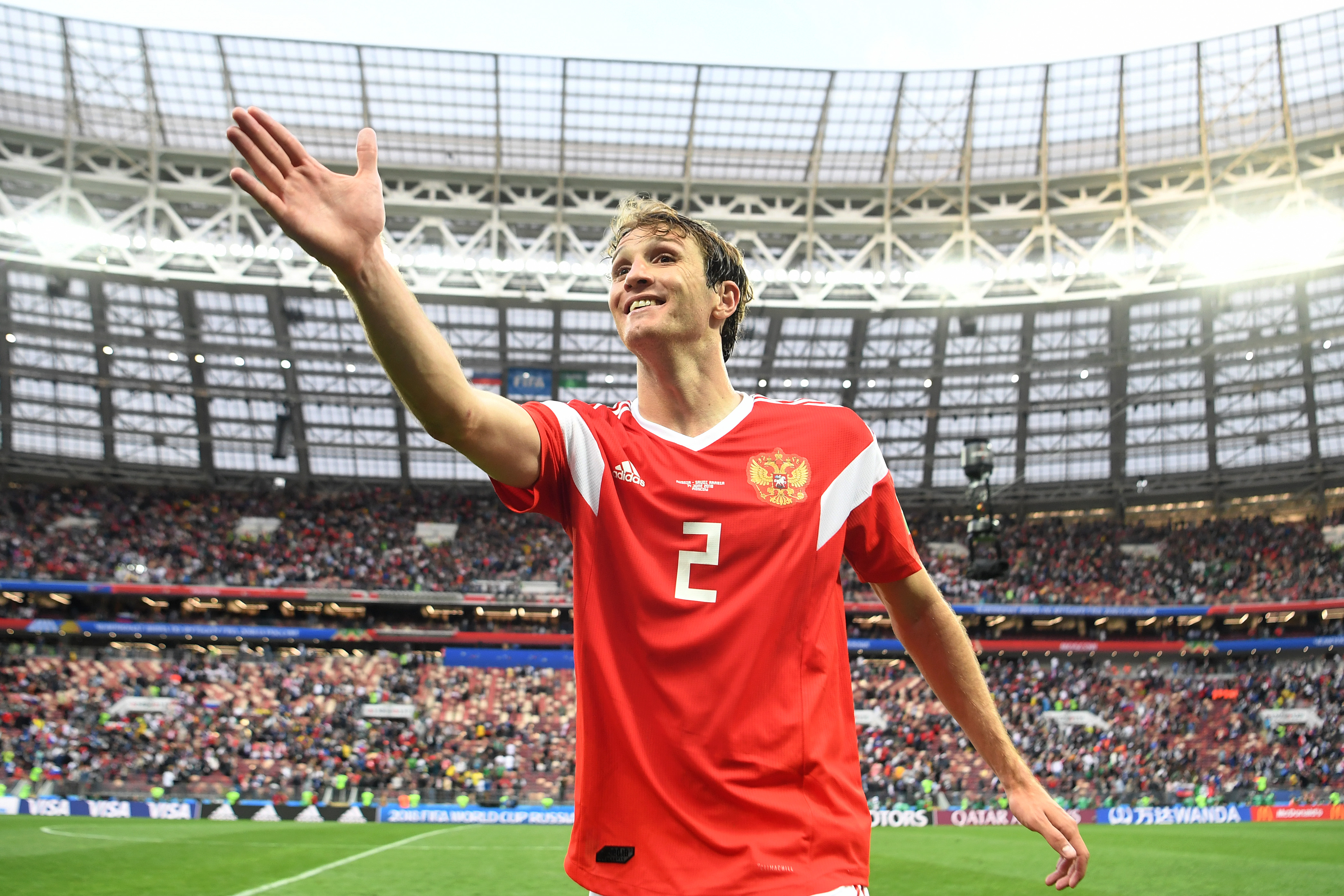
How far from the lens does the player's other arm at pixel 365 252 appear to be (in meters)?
1.78

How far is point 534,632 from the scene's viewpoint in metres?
40.5

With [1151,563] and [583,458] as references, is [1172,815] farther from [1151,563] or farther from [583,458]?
[583,458]

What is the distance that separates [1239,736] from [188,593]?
A: 1622 inches

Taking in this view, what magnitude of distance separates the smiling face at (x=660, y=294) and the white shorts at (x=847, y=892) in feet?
4.52

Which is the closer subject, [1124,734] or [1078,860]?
[1078,860]

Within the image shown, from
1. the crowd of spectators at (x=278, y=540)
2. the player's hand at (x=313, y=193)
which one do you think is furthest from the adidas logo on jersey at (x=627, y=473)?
the crowd of spectators at (x=278, y=540)

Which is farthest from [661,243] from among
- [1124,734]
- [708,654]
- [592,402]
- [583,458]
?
[1124,734]

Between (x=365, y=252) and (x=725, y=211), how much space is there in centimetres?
3130

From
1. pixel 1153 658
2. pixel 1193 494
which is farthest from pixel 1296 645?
pixel 1193 494

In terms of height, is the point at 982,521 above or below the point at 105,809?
above

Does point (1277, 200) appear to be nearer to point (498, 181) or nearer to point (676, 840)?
point (498, 181)

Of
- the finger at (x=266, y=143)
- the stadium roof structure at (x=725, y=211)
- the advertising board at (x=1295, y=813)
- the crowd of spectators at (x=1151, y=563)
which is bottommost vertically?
the advertising board at (x=1295, y=813)

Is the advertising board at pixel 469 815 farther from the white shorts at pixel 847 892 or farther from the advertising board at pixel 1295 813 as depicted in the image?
the white shorts at pixel 847 892

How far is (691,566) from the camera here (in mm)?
2219
